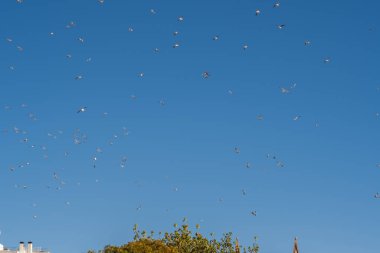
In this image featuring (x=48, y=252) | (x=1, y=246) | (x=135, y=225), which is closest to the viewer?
(x=135, y=225)

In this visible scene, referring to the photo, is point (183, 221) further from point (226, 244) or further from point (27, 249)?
point (27, 249)

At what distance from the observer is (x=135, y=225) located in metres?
109

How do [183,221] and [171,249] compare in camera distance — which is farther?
[183,221]

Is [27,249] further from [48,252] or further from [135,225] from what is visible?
[135,225]

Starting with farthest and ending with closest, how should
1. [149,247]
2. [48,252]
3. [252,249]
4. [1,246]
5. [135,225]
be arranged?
1. [48,252]
2. [1,246]
3. [252,249]
4. [135,225]
5. [149,247]

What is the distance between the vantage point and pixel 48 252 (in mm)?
137500

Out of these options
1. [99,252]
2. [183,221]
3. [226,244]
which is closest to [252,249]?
[226,244]

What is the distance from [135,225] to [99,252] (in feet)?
28.3

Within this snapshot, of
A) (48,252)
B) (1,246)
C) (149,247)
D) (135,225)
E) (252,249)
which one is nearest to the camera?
(149,247)

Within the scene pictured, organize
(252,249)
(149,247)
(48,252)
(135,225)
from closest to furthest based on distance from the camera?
(149,247) → (135,225) → (252,249) → (48,252)

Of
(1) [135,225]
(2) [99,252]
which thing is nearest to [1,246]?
(2) [99,252]

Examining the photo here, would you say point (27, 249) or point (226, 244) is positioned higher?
point (27, 249)

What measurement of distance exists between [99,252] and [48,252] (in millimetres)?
26787

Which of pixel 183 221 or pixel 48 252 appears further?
pixel 48 252
